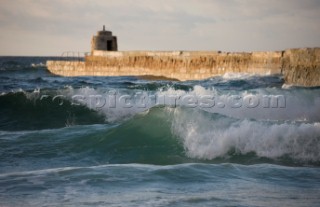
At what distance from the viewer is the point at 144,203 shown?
15.8 feet

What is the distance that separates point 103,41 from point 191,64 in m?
9.91

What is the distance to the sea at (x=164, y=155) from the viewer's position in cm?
514

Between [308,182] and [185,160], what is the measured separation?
6.99 ft

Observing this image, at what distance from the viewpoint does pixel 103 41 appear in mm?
35031

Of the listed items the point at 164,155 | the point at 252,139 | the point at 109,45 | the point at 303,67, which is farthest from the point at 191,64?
the point at 164,155

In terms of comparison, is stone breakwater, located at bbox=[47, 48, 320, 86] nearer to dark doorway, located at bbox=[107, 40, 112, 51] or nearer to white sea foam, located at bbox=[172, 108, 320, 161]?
dark doorway, located at bbox=[107, 40, 112, 51]

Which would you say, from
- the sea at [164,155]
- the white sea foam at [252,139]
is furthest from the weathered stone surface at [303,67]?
the white sea foam at [252,139]

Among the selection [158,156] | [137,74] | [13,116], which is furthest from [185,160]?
[137,74]

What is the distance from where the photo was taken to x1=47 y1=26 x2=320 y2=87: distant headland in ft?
66.4

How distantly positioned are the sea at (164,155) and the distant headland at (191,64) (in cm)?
560

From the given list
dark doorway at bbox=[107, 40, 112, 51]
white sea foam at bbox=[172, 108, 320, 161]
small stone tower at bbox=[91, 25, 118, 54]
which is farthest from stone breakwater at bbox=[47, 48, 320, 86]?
white sea foam at bbox=[172, 108, 320, 161]

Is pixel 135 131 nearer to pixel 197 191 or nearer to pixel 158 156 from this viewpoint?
pixel 158 156

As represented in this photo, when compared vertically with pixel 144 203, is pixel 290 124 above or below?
above

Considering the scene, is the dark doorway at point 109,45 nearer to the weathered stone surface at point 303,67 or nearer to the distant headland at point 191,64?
the distant headland at point 191,64
